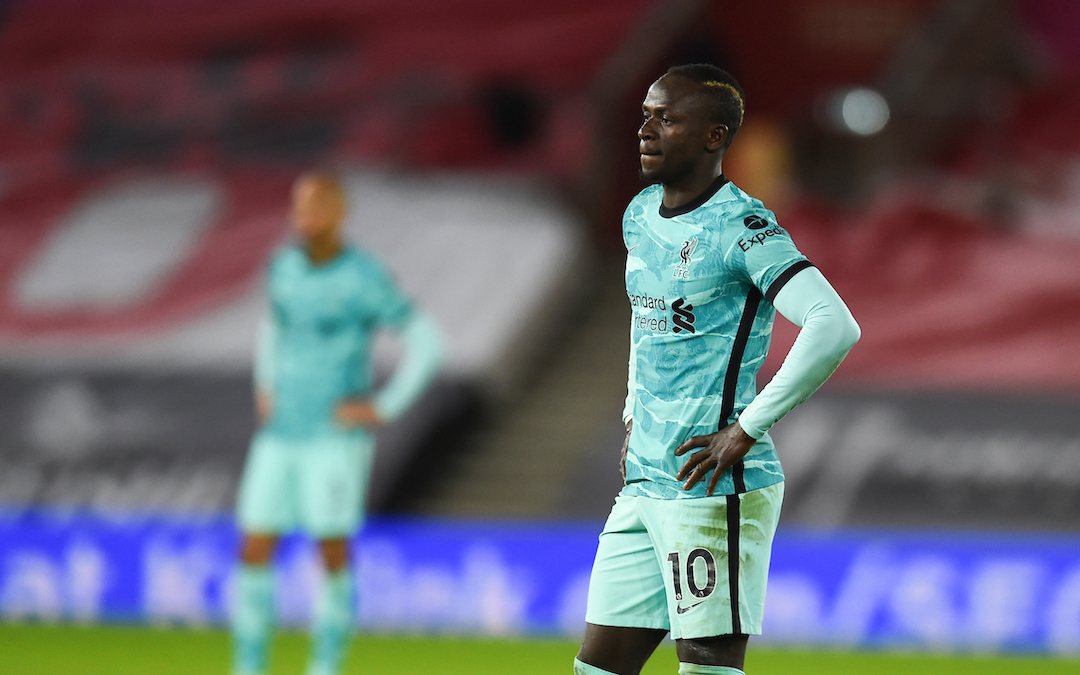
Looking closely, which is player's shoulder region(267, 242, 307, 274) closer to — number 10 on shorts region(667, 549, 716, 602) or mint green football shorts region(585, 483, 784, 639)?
mint green football shorts region(585, 483, 784, 639)

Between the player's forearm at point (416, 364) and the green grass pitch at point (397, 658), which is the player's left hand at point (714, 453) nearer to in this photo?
the player's forearm at point (416, 364)

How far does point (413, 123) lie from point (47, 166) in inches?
125

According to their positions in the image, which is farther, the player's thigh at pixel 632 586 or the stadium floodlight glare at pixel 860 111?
the stadium floodlight glare at pixel 860 111

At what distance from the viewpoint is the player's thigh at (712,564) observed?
303 cm

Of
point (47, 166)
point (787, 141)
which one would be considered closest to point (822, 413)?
point (787, 141)

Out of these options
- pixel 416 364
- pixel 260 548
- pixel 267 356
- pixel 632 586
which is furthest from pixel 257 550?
pixel 632 586

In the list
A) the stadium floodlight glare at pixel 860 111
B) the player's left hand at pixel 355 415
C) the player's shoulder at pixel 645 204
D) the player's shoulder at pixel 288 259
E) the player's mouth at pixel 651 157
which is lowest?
the player's left hand at pixel 355 415

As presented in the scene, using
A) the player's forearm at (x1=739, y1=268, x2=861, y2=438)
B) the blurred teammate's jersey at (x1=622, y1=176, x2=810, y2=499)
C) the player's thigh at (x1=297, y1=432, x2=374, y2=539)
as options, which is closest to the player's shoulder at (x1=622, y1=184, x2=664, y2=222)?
the blurred teammate's jersey at (x1=622, y1=176, x2=810, y2=499)

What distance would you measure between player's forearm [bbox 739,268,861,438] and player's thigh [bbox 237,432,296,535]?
9.81 feet

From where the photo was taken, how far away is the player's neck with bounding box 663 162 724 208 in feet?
10.2

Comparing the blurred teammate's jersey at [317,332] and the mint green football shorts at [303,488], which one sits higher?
the blurred teammate's jersey at [317,332]

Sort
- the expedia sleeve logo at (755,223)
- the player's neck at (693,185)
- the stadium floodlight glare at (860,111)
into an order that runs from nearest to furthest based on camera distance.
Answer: the expedia sleeve logo at (755,223) < the player's neck at (693,185) < the stadium floodlight glare at (860,111)

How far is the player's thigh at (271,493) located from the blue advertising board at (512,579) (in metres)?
2.65

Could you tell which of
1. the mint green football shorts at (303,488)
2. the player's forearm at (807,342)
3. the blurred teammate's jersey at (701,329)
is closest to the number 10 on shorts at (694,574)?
the blurred teammate's jersey at (701,329)
